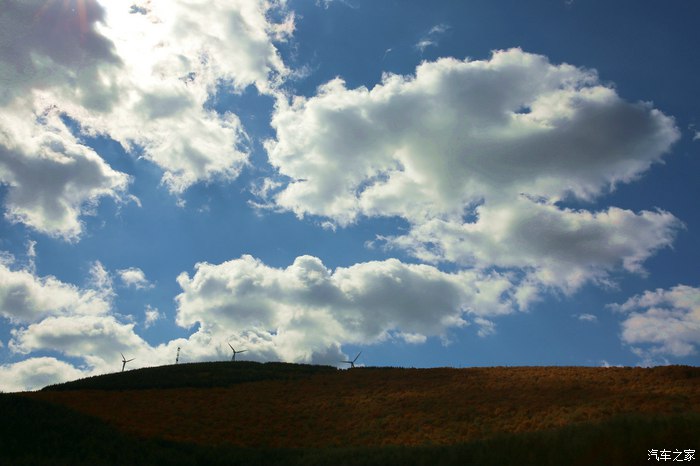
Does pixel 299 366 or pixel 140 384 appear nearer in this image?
pixel 140 384

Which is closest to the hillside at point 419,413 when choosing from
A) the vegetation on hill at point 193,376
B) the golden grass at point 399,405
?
the golden grass at point 399,405

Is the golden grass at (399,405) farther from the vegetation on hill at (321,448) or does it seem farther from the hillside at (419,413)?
the vegetation on hill at (321,448)

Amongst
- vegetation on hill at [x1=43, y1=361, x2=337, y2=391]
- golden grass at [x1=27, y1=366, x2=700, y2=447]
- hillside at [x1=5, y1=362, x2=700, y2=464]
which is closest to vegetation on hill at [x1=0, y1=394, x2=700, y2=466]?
hillside at [x1=5, y1=362, x2=700, y2=464]

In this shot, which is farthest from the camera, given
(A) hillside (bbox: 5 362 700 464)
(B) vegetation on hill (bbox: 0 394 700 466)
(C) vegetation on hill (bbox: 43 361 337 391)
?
(C) vegetation on hill (bbox: 43 361 337 391)

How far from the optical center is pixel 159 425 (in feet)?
108

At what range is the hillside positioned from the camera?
20781mm

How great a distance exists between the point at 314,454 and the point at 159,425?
11.7 metres

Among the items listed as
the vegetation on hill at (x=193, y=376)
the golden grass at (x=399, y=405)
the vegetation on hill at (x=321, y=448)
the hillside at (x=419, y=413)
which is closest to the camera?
the vegetation on hill at (x=321, y=448)

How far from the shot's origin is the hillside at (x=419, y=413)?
20781 millimetres

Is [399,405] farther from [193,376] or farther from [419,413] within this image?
[193,376]

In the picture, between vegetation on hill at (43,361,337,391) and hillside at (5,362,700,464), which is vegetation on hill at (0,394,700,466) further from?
vegetation on hill at (43,361,337,391)

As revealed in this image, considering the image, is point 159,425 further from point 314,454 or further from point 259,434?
point 314,454

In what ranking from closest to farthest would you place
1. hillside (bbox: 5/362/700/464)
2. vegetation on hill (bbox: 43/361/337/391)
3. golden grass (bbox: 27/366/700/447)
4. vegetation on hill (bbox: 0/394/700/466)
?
1. vegetation on hill (bbox: 0/394/700/466)
2. hillside (bbox: 5/362/700/464)
3. golden grass (bbox: 27/366/700/447)
4. vegetation on hill (bbox: 43/361/337/391)

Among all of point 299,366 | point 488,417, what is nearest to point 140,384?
point 299,366
